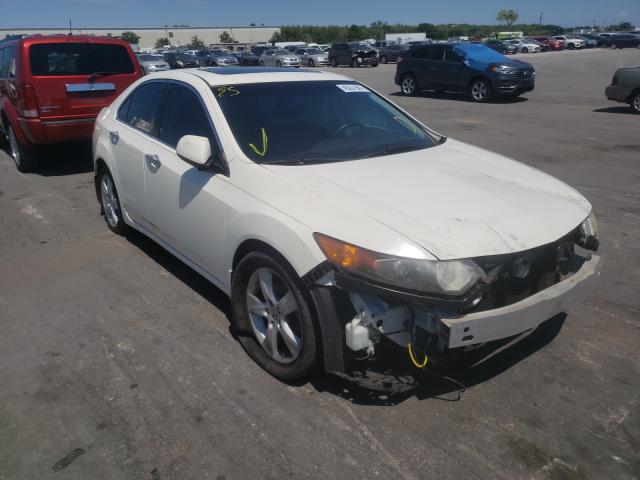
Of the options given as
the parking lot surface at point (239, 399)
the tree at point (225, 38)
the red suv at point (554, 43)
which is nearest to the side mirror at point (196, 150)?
the parking lot surface at point (239, 399)

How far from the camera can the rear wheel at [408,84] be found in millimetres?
19156

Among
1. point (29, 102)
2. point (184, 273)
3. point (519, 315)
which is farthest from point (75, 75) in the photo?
point (519, 315)

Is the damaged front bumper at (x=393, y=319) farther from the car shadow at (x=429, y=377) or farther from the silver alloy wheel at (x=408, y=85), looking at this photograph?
the silver alloy wheel at (x=408, y=85)

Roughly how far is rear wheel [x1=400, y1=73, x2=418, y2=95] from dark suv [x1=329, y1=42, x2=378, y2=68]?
805 inches

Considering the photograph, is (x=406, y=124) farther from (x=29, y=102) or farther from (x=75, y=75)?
(x=29, y=102)

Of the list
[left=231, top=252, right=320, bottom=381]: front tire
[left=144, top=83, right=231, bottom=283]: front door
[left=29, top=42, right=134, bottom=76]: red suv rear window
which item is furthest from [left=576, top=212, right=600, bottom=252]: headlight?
[left=29, top=42, right=134, bottom=76]: red suv rear window

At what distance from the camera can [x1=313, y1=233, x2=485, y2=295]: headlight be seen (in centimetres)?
251

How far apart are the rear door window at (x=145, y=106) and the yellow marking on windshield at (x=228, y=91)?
2.60 feet

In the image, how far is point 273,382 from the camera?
3.12 m

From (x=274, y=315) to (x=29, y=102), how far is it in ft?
20.4

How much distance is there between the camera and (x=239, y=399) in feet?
9.75

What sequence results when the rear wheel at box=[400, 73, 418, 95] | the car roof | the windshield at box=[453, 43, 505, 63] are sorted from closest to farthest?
the car roof < the windshield at box=[453, 43, 505, 63] < the rear wheel at box=[400, 73, 418, 95]

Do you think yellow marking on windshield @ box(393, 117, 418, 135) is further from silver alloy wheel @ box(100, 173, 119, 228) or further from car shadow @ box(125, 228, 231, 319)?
silver alloy wheel @ box(100, 173, 119, 228)

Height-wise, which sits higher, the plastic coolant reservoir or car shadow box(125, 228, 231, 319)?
the plastic coolant reservoir
